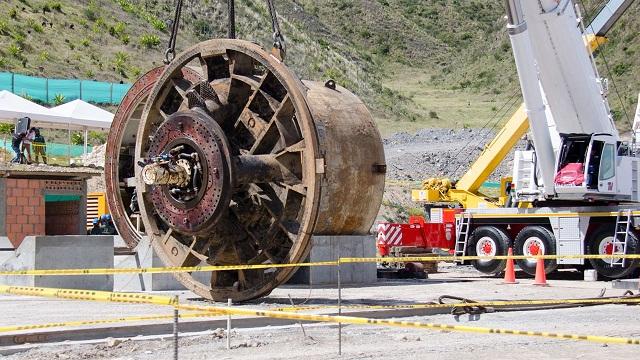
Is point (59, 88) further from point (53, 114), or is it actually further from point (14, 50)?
point (53, 114)

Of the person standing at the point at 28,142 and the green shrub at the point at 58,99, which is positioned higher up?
the green shrub at the point at 58,99

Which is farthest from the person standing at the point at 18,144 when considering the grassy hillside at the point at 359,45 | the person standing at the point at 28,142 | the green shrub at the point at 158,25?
Answer: the green shrub at the point at 158,25

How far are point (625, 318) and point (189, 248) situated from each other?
6354mm

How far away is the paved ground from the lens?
36.5 feet

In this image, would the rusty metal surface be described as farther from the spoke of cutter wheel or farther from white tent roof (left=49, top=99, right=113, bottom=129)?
white tent roof (left=49, top=99, right=113, bottom=129)

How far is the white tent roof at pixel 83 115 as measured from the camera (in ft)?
108

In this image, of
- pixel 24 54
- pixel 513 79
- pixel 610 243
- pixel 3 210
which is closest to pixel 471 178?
pixel 610 243

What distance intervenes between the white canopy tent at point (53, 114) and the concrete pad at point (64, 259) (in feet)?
44.7

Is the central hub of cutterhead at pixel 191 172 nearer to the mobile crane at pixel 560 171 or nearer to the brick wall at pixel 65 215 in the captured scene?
the mobile crane at pixel 560 171

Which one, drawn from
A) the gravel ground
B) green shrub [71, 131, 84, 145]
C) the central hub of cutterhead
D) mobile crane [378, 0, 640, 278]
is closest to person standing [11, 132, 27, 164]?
mobile crane [378, 0, 640, 278]

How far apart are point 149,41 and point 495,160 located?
34.8 m

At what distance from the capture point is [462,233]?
27.1m

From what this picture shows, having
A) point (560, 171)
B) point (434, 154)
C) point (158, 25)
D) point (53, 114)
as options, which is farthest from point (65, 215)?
point (158, 25)

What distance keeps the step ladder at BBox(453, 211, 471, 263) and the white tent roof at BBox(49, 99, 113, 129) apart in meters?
12.1
